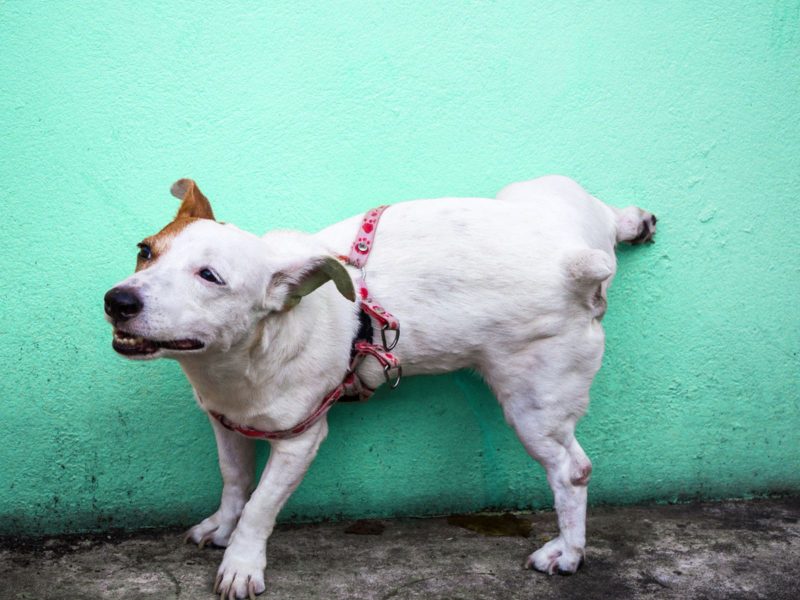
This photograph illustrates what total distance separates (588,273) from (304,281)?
3.15ft

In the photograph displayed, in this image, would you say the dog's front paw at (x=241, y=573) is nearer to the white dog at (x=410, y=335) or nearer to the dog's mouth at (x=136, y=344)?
the white dog at (x=410, y=335)

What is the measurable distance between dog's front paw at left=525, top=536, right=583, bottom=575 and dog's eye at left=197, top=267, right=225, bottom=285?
5.09 ft

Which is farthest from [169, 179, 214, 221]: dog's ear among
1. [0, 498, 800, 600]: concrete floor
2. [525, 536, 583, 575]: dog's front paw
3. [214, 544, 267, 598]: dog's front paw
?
[525, 536, 583, 575]: dog's front paw

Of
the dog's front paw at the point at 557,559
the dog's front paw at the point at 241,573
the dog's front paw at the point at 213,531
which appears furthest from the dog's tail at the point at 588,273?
the dog's front paw at the point at 213,531

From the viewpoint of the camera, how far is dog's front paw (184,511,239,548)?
3.21 m

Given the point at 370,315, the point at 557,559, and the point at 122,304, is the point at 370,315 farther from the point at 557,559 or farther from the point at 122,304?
the point at 557,559

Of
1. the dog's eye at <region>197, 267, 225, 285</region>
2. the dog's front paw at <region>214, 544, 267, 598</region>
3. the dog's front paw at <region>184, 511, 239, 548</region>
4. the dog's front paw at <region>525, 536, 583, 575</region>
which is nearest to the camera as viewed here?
the dog's eye at <region>197, 267, 225, 285</region>

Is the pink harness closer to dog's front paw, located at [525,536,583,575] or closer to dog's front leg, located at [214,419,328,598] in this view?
dog's front leg, located at [214,419,328,598]

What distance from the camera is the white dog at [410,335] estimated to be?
9.18ft

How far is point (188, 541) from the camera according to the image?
326cm

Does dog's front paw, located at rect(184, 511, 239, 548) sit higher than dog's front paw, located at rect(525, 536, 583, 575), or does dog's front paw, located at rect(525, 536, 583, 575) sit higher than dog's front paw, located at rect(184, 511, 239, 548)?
dog's front paw, located at rect(184, 511, 239, 548)

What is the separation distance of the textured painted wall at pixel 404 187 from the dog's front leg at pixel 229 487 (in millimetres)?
171

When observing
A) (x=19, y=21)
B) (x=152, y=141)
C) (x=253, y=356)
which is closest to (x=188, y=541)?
(x=253, y=356)

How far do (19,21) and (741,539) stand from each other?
337 centimetres
